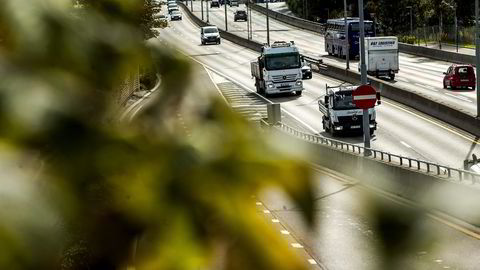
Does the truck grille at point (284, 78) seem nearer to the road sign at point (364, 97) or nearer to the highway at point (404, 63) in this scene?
the highway at point (404, 63)

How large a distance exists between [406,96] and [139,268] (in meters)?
69.5

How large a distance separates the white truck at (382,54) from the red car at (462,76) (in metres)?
6.13

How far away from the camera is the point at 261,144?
1680mm

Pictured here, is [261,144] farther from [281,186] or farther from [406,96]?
[406,96]

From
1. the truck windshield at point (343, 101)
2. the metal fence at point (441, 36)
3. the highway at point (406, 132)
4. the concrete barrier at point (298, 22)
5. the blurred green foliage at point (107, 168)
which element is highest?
the blurred green foliage at point (107, 168)

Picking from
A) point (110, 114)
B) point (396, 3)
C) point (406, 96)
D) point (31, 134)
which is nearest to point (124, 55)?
point (110, 114)

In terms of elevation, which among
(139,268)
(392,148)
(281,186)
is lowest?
(392,148)

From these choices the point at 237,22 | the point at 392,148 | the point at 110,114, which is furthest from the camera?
the point at 237,22

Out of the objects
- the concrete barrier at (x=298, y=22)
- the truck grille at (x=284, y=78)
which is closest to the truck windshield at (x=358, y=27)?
the truck grille at (x=284, y=78)

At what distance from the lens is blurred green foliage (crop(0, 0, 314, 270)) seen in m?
1.50

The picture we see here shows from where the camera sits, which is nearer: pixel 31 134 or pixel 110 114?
pixel 31 134

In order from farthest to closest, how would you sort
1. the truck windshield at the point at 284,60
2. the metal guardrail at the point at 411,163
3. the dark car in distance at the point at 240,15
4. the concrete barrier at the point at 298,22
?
the dark car in distance at the point at 240,15
the concrete barrier at the point at 298,22
the truck windshield at the point at 284,60
the metal guardrail at the point at 411,163

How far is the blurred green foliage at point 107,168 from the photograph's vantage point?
150 centimetres

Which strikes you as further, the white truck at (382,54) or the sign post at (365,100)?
the white truck at (382,54)
